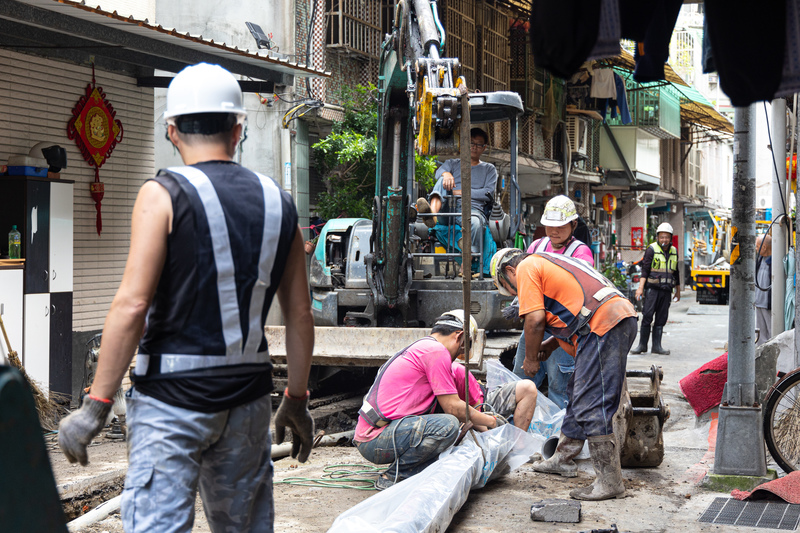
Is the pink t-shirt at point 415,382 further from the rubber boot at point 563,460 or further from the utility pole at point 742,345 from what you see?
the utility pole at point 742,345

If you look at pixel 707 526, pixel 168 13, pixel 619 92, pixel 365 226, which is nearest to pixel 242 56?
pixel 365 226

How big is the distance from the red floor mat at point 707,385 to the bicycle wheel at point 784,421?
1473 millimetres

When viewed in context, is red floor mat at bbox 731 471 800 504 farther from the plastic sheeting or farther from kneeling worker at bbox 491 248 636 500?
the plastic sheeting

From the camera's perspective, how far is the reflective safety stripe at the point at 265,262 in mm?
2828

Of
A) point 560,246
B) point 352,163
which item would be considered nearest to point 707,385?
point 560,246

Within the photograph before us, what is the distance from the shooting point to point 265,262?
2850 mm

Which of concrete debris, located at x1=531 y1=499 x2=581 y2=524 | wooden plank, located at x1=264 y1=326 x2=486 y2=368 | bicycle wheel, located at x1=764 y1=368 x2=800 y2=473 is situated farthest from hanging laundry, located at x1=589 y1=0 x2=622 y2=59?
wooden plank, located at x1=264 y1=326 x2=486 y2=368

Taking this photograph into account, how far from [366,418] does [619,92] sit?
2196 centimetres

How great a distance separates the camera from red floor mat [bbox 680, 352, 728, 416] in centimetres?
753

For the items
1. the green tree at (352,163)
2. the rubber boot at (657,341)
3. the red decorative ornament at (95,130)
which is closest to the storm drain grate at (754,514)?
the red decorative ornament at (95,130)

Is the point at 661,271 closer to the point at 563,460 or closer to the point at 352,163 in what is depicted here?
the point at 352,163

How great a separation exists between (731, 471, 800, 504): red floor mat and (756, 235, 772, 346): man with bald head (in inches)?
220

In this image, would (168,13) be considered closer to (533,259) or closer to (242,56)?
(242,56)

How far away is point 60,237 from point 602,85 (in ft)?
64.7
